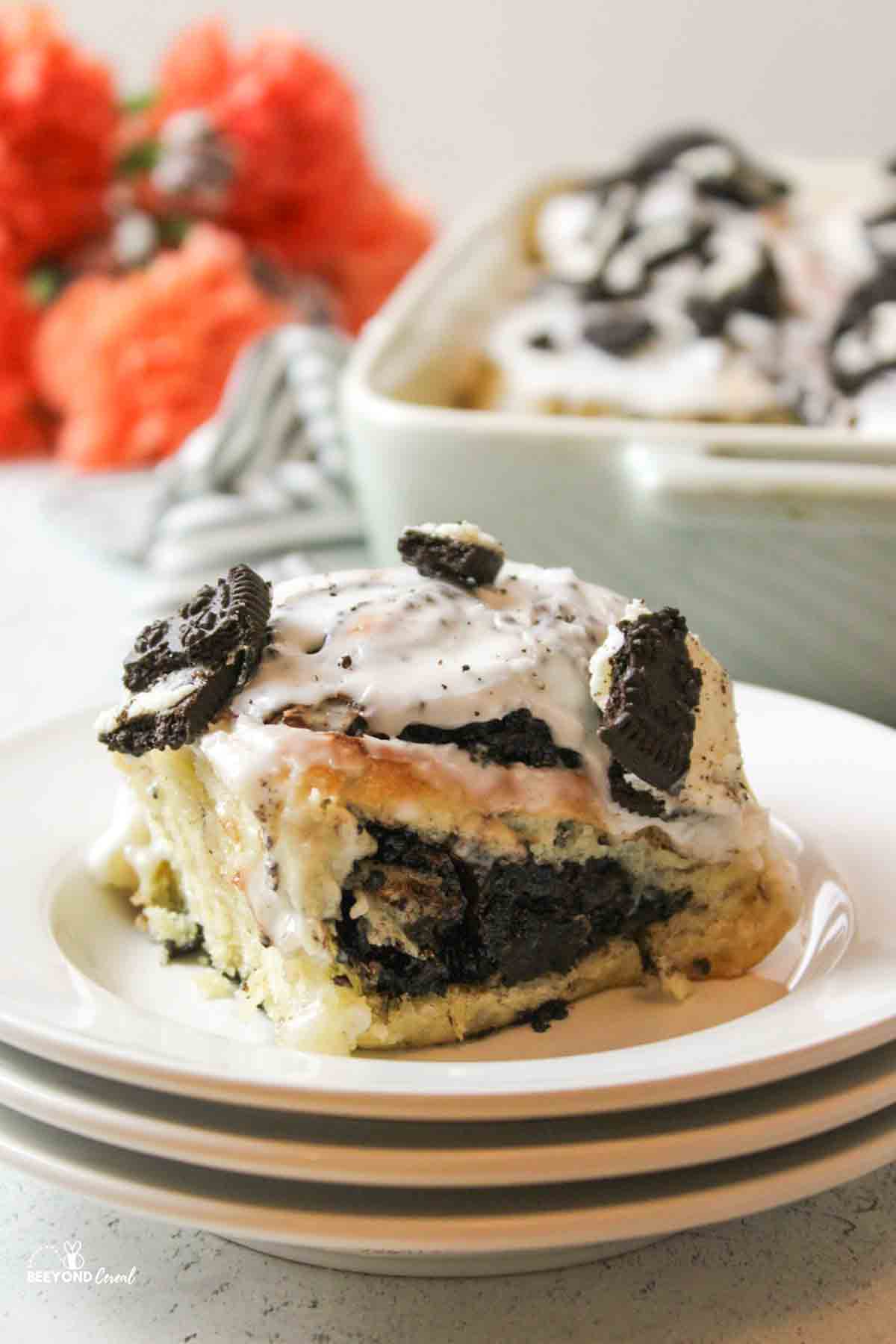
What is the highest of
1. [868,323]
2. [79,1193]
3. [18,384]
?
[79,1193]

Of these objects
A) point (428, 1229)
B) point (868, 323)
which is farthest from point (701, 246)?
point (428, 1229)

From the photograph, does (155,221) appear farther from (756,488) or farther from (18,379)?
(756,488)

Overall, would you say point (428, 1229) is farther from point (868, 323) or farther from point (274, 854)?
point (868, 323)

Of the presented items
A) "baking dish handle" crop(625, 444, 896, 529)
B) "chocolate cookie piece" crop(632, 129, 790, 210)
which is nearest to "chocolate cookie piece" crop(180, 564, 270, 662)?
"baking dish handle" crop(625, 444, 896, 529)

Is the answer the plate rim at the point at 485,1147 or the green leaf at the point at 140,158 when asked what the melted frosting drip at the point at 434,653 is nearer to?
the plate rim at the point at 485,1147

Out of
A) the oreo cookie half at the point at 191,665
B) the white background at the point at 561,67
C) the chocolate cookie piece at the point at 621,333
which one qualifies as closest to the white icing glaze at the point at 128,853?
the oreo cookie half at the point at 191,665

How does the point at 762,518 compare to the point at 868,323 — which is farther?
the point at 868,323

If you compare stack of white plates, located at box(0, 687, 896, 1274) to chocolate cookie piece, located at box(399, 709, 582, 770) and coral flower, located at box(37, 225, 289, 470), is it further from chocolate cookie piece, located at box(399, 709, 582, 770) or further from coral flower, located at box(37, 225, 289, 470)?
coral flower, located at box(37, 225, 289, 470)
